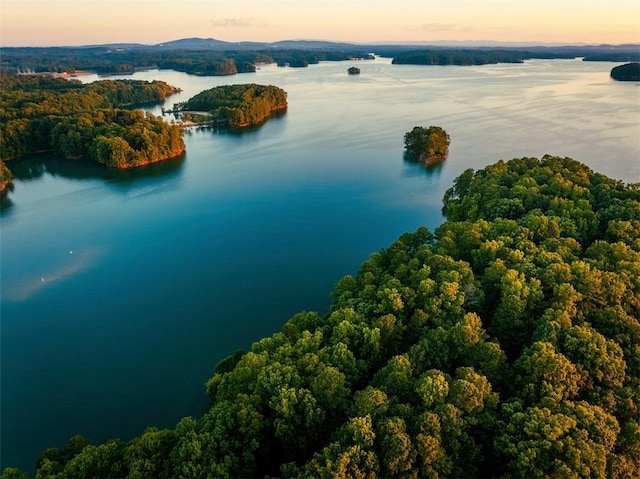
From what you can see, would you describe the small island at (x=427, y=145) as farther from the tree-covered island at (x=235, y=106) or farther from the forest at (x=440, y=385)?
the forest at (x=440, y=385)

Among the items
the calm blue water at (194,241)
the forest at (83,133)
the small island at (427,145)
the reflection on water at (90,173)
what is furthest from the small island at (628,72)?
the reflection on water at (90,173)

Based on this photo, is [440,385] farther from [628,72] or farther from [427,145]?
[628,72]

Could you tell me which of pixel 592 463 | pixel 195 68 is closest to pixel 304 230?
pixel 592 463

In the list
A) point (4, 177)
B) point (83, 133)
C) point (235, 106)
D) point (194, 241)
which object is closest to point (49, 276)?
point (194, 241)

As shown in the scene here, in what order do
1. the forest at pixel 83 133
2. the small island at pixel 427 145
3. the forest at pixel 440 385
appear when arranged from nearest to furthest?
1. the forest at pixel 440 385
2. the small island at pixel 427 145
3. the forest at pixel 83 133

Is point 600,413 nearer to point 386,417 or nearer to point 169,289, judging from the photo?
point 386,417
